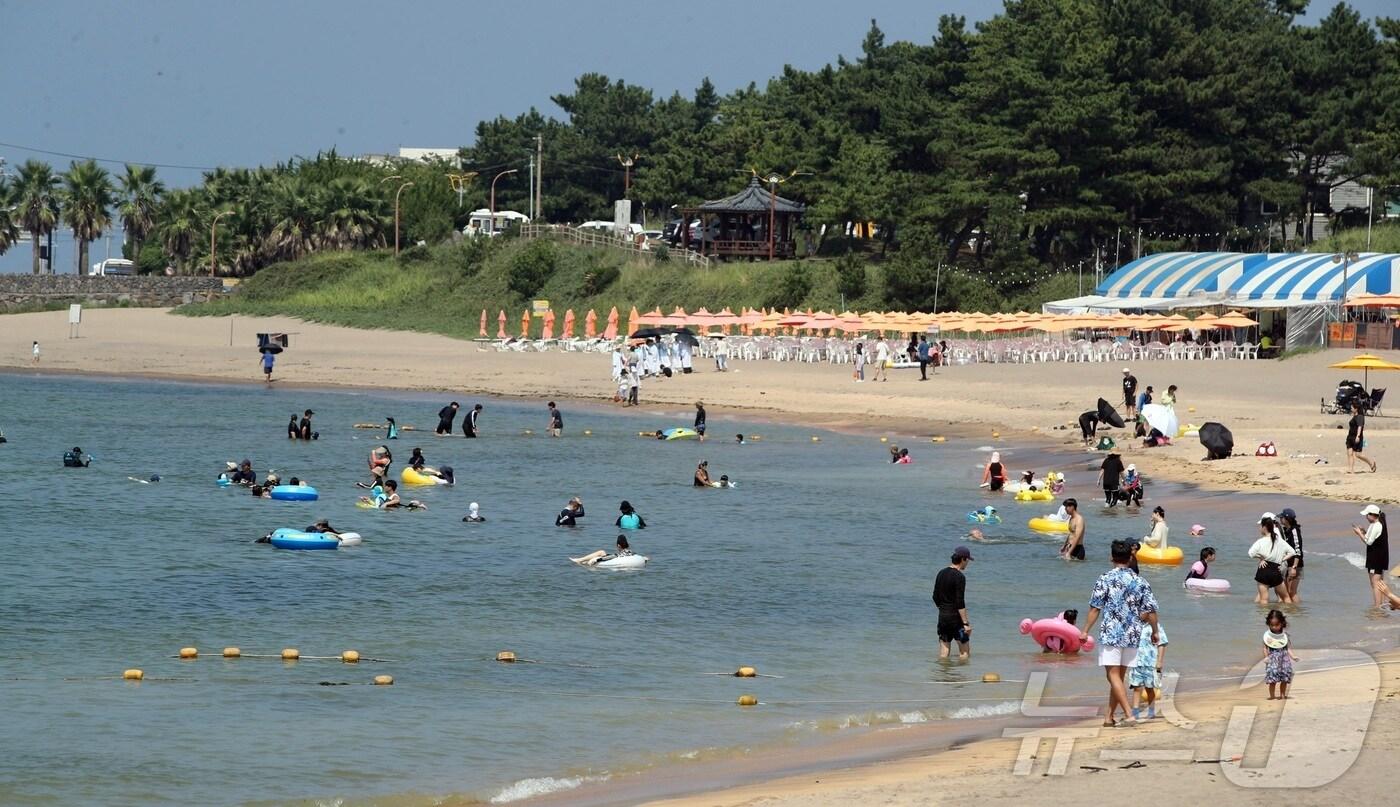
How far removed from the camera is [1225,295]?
201ft

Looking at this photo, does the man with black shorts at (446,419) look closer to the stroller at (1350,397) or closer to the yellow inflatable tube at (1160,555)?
the stroller at (1350,397)

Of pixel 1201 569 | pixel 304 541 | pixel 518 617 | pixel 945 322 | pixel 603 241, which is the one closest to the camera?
pixel 518 617

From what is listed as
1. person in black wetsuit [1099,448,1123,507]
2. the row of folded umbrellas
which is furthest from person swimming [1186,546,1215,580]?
the row of folded umbrellas

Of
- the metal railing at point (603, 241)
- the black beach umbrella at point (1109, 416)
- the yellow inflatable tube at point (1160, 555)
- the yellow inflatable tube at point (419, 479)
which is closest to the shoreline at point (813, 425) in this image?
the black beach umbrella at point (1109, 416)

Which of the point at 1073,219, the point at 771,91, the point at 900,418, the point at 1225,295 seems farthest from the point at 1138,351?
the point at 771,91

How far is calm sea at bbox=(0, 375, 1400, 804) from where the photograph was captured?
14.6m

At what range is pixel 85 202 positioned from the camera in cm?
9925

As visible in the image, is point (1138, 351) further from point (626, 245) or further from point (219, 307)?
point (219, 307)

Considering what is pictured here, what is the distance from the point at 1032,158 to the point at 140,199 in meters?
55.6

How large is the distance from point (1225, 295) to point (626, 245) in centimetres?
3407

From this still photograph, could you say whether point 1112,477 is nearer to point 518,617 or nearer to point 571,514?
point 571,514

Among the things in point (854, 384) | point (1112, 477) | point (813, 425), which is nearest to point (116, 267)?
point (854, 384)

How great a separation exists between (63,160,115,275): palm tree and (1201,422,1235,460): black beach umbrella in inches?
3059

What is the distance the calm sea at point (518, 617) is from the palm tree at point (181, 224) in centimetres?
6239
